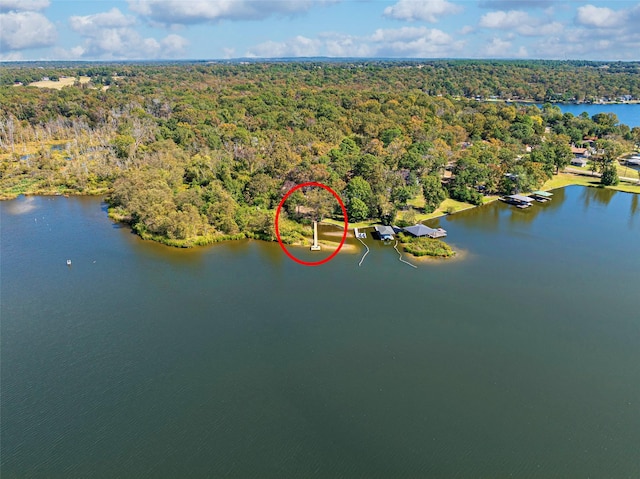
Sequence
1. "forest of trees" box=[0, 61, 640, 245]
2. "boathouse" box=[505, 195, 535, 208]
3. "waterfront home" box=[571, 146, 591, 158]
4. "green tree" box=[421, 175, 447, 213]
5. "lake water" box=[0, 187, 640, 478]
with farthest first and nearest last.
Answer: "waterfront home" box=[571, 146, 591, 158]
"boathouse" box=[505, 195, 535, 208]
"green tree" box=[421, 175, 447, 213]
"forest of trees" box=[0, 61, 640, 245]
"lake water" box=[0, 187, 640, 478]

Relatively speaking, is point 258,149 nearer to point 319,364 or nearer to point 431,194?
point 431,194

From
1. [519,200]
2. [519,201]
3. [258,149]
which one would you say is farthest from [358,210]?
[258,149]

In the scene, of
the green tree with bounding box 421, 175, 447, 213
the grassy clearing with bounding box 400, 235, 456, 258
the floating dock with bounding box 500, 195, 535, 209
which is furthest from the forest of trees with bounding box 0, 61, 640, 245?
the grassy clearing with bounding box 400, 235, 456, 258

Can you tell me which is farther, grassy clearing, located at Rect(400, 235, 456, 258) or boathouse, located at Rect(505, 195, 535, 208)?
boathouse, located at Rect(505, 195, 535, 208)

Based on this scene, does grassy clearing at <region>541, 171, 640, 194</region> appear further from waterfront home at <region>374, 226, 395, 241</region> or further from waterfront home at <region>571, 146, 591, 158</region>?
waterfront home at <region>374, 226, 395, 241</region>

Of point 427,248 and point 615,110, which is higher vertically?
point 615,110

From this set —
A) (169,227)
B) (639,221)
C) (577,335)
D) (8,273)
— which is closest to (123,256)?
(169,227)
